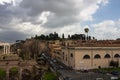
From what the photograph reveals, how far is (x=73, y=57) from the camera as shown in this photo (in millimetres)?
62031

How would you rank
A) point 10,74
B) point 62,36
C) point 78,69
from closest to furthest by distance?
point 78,69, point 10,74, point 62,36

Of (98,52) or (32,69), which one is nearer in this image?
(98,52)

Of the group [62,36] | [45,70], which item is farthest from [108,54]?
[62,36]

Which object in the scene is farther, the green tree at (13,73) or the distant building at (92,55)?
the green tree at (13,73)

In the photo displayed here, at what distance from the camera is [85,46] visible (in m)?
61.4

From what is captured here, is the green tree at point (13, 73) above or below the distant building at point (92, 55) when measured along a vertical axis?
below

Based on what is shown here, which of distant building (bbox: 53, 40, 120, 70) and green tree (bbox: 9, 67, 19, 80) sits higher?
distant building (bbox: 53, 40, 120, 70)

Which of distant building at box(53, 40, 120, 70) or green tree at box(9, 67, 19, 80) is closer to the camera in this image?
distant building at box(53, 40, 120, 70)

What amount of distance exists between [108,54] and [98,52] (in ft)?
8.46

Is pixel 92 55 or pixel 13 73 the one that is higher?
pixel 92 55

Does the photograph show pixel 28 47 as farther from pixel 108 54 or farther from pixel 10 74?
pixel 108 54

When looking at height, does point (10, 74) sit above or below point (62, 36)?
below

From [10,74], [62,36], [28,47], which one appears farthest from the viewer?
[62,36]

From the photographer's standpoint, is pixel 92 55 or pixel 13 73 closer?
pixel 92 55
